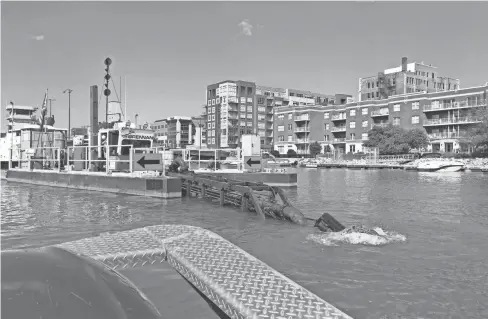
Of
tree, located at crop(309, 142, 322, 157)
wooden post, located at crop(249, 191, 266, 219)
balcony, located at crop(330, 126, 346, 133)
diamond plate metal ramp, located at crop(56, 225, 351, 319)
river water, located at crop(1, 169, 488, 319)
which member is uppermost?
balcony, located at crop(330, 126, 346, 133)

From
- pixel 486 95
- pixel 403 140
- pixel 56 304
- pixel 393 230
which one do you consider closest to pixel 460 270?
pixel 393 230

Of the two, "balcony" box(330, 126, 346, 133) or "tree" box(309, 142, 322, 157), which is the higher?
"balcony" box(330, 126, 346, 133)

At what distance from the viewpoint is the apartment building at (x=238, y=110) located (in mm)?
124125

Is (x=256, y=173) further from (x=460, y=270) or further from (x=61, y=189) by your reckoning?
(x=460, y=270)

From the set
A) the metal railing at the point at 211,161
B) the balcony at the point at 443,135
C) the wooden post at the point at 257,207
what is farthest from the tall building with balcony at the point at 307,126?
the wooden post at the point at 257,207

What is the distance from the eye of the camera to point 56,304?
2094 millimetres

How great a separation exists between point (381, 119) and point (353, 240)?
84.4 m

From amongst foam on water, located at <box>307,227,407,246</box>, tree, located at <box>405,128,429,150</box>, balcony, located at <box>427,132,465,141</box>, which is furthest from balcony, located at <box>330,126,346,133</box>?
foam on water, located at <box>307,227,407,246</box>

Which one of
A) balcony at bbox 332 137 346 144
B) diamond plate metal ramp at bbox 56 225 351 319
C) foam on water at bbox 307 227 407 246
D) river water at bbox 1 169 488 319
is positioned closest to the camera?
diamond plate metal ramp at bbox 56 225 351 319

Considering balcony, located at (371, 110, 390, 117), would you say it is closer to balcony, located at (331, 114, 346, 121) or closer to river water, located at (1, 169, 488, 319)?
balcony, located at (331, 114, 346, 121)

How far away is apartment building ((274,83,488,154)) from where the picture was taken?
74.0 meters

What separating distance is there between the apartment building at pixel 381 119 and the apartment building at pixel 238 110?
Answer: 20633mm

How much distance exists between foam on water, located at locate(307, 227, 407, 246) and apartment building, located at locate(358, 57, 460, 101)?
94.7 metres

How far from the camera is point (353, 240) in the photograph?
8.42 m
